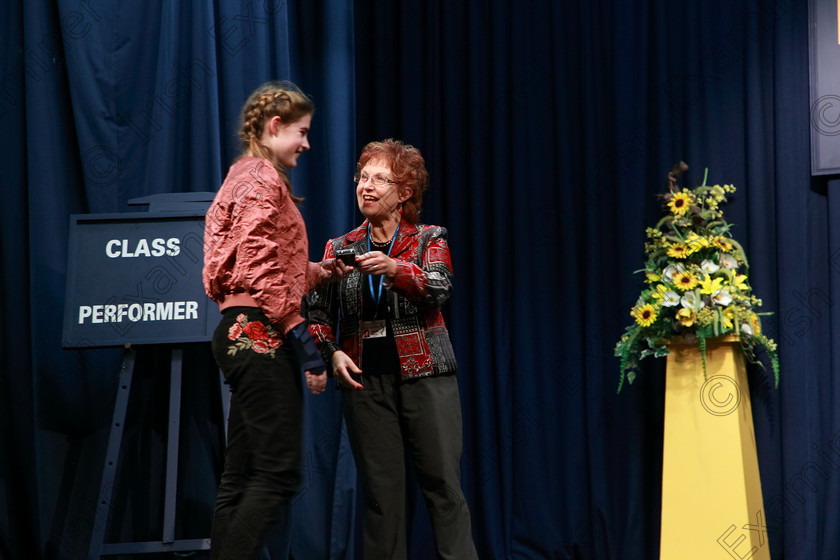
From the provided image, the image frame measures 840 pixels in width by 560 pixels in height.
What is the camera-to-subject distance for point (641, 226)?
3562 mm

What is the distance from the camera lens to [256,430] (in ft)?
6.42

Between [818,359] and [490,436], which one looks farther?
[490,436]

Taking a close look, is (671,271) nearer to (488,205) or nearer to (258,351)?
(488,205)

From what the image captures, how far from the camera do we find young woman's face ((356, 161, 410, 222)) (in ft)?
8.02

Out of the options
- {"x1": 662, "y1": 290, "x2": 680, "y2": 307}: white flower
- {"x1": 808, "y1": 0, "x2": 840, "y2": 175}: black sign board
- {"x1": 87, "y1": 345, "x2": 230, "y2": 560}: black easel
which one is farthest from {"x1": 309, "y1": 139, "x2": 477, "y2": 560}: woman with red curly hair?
{"x1": 808, "y1": 0, "x2": 840, "y2": 175}: black sign board

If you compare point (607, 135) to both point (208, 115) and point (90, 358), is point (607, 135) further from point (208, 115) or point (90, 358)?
point (90, 358)

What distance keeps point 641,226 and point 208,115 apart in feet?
5.73

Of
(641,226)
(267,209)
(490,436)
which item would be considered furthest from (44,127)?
(641,226)

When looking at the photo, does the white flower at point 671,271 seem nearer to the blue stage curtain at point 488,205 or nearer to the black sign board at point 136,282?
the blue stage curtain at point 488,205

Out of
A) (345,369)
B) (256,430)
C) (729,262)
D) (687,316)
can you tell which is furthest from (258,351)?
(729,262)

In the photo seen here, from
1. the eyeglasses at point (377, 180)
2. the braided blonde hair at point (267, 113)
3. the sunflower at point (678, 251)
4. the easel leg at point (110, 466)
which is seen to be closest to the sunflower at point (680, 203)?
the sunflower at point (678, 251)

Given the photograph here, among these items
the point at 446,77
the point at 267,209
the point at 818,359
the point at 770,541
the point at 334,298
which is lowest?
the point at 770,541

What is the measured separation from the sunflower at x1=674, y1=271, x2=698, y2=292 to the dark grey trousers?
1110 mm

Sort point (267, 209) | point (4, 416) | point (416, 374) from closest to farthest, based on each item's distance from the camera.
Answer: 1. point (267, 209)
2. point (416, 374)
3. point (4, 416)
